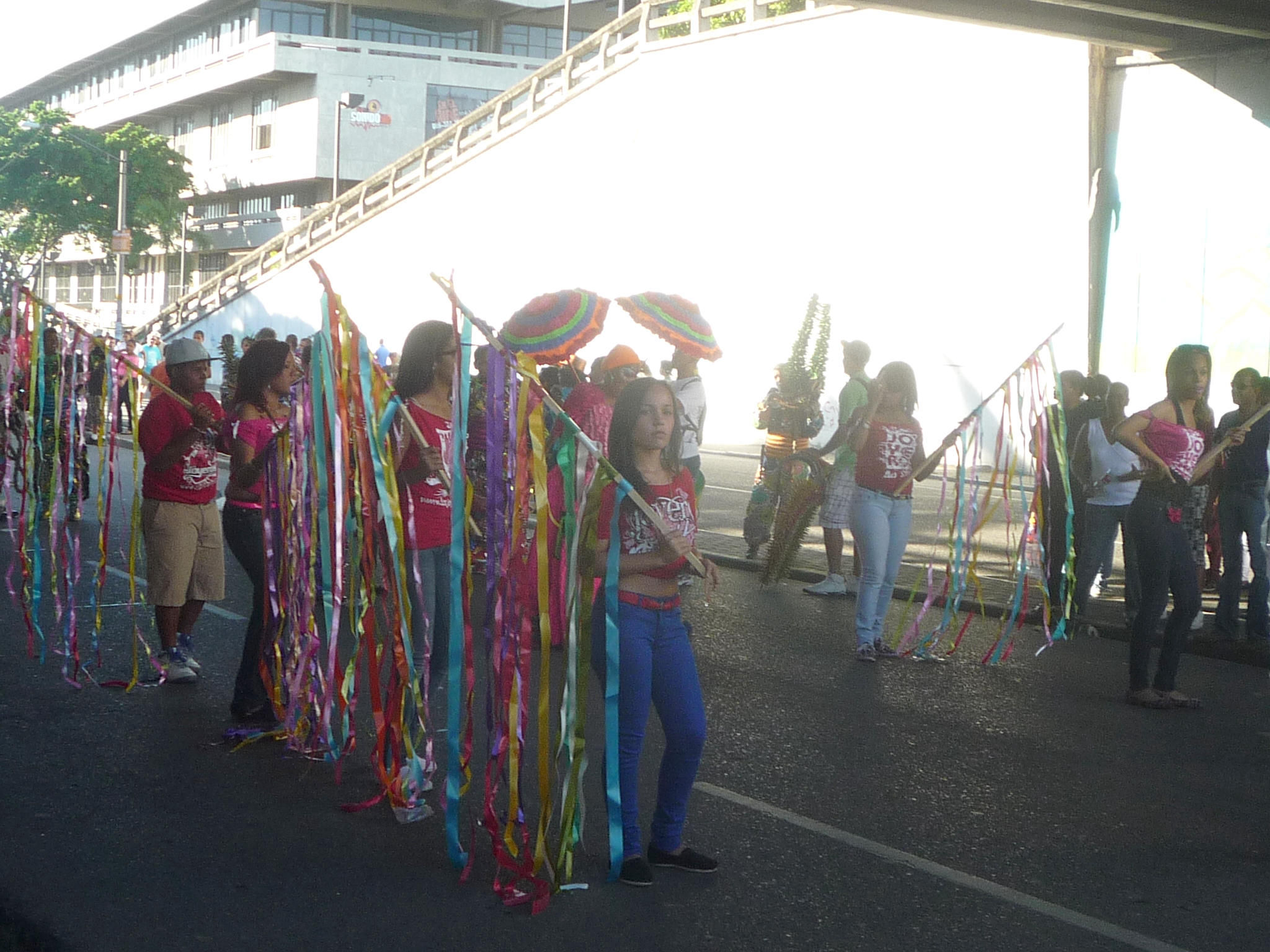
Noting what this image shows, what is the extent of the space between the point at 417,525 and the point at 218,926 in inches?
65.2

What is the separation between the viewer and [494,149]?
3250cm

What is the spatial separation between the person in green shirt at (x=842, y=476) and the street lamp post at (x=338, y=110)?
4543 cm

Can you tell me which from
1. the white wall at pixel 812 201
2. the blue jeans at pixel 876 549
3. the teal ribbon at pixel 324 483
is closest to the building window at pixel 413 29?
the white wall at pixel 812 201

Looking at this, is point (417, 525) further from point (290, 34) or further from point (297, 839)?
point (290, 34)

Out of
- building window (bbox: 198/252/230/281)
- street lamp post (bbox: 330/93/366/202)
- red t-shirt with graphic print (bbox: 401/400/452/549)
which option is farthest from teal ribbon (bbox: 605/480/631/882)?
building window (bbox: 198/252/230/281)

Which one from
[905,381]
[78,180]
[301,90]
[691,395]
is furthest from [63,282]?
[905,381]

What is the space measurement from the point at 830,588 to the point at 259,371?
5.67m

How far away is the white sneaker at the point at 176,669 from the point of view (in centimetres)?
702

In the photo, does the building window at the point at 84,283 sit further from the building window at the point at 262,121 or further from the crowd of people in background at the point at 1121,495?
the crowd of people in background at the point at 1121,495

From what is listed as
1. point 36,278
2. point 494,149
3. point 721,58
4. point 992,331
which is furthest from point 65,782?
point 36,278

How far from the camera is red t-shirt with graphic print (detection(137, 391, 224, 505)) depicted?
22.0ft

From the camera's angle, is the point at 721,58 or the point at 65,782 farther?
the point at 721,58

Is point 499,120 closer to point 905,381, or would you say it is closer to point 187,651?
point 905,381

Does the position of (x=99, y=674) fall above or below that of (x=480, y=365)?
below
